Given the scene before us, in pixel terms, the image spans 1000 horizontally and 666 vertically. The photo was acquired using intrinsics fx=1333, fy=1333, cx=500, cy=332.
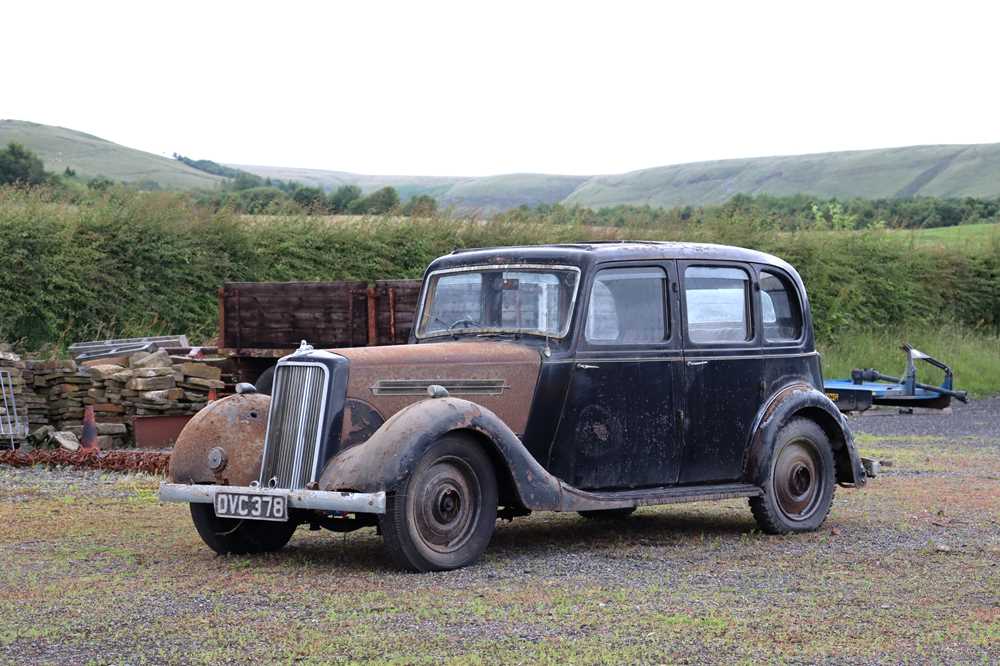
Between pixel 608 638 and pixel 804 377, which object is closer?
pixel 608 638

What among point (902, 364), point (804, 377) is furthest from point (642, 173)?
point (804, 377)

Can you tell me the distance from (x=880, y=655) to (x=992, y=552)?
308 centimetres

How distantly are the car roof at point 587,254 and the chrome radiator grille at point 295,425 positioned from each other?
5.60 feet

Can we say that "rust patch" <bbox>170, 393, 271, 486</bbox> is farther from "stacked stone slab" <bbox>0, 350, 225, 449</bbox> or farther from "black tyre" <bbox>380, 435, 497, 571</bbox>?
"stacked stone slab" <bbox>0, 350, 225, 449</bbox>

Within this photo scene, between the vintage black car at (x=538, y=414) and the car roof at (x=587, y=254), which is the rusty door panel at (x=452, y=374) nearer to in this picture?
the vintage black car at (x=538, y=414)

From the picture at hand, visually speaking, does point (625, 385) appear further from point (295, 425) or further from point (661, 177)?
point (661, 177)


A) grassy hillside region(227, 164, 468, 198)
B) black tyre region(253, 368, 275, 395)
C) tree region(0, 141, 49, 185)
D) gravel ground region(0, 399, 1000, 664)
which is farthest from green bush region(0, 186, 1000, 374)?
grassy hillside region(227, 164, 468, 198)

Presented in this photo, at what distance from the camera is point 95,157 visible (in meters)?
107

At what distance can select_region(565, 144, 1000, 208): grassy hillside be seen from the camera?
116919mm

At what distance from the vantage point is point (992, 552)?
8156 millimetres

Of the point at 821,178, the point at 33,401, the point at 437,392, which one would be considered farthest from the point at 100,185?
the point at 821,178

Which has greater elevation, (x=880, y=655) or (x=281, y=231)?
(x=281, y=231)

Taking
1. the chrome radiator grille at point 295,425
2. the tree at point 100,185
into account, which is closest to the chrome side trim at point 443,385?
the chrome radiator grille at point 295,425

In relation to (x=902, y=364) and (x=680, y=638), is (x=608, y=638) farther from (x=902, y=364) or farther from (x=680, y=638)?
(x=902, y=364)
